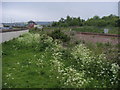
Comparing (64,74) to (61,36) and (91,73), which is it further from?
(61,36)

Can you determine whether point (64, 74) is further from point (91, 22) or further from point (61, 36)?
point (91, 22)

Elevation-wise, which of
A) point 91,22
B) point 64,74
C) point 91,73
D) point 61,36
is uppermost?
point 91,22

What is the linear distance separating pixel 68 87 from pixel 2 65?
13.9 feet

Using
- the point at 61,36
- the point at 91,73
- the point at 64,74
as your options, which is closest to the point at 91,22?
the point at 61,36

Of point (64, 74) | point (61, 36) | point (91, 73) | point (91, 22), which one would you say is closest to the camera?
point (64, 74)

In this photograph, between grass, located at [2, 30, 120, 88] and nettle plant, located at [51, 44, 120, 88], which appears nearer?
nettle plant, located at [51, 44, 120, 88]

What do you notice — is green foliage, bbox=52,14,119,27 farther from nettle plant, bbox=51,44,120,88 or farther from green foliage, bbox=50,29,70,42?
nettle plant, bbox=51,44,120,88

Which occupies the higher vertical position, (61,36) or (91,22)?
(91,22)

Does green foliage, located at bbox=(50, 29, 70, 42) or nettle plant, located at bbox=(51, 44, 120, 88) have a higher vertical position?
green foliage, located at bbox=(50, 29, 70, 42)

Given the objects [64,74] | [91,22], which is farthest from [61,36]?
[91,22]

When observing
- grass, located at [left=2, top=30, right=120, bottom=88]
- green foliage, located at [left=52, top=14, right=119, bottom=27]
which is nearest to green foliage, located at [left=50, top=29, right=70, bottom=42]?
grass, located at [left=2, top=30, right=120, bottom=88]

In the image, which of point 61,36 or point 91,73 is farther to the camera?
point 61,36

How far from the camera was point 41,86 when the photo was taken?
6.24 meters

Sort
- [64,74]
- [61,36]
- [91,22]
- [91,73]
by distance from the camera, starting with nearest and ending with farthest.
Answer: [64,74] → [91,73] → [61,36] → [91,22]
